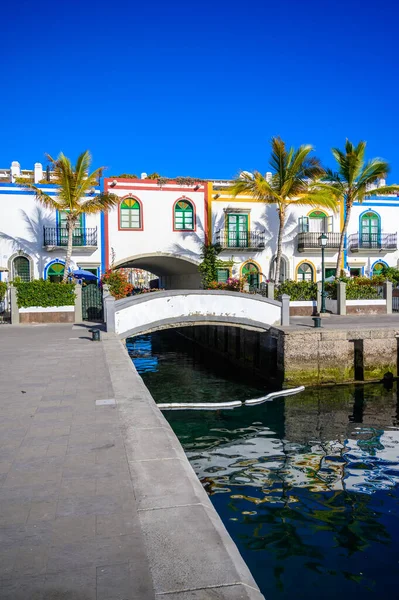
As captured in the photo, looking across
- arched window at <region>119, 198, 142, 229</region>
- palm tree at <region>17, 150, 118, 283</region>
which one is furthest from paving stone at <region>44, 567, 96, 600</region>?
arched window at <region>119, 198, 142, 229</region>

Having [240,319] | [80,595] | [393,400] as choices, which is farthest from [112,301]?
[80,595]

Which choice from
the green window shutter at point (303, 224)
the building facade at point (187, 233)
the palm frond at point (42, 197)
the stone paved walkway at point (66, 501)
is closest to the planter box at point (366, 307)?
Result: the building facade at point (187, 233)

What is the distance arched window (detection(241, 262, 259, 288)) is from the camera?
30.8 m

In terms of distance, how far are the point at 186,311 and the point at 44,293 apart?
7.32 meters

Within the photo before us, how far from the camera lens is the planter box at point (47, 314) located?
835 inches

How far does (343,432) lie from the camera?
11781 millimetres

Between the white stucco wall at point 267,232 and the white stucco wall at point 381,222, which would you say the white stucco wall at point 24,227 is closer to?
the white stucco wall at point 267,232

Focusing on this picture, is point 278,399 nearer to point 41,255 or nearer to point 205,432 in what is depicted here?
point 205,432

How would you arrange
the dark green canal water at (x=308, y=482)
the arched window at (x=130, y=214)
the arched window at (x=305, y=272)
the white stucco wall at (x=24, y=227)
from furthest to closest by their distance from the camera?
1. the arched window at (x=305, y=272)
2. the arched window at (x=130, y=214)
3. the white stucco wall at (x=24, y=227)
4. the dark green canal water at (x=308, y=482)

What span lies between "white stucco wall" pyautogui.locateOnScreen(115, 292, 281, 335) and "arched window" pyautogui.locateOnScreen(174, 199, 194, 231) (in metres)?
12.7

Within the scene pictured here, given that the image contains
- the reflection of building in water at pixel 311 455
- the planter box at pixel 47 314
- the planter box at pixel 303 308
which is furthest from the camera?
the planter box at pixel 303 308

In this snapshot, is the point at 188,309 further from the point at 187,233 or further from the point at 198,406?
the point at 187,233

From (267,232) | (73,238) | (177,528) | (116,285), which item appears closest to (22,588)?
(177,528)

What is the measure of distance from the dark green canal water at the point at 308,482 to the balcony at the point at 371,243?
16.8m
